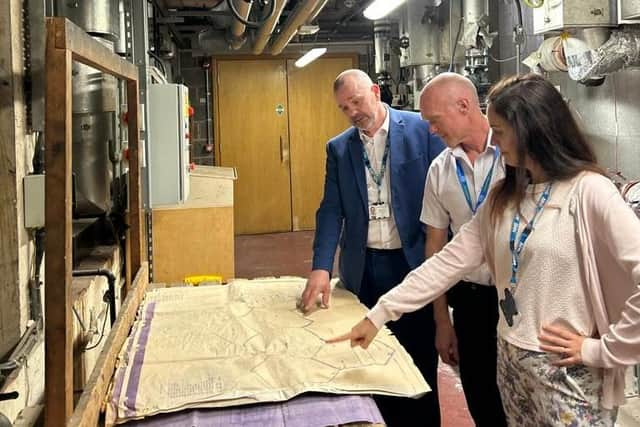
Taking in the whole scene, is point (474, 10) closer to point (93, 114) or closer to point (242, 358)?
point (93, 114)

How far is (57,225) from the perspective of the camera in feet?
3.21

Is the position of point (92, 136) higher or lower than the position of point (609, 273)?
higher

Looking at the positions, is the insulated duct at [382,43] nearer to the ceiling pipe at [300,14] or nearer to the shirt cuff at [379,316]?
the ceiling pipe at [300,14]

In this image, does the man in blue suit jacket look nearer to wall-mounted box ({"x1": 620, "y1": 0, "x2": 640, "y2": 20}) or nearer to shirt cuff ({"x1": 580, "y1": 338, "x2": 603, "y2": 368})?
shirt cuff ({"x1": 580, "y1": 338, "x2": 603, "y2": 368})

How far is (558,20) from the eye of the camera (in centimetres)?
289

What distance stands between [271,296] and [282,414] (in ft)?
2.42

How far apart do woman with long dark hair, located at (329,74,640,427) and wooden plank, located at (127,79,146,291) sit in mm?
885

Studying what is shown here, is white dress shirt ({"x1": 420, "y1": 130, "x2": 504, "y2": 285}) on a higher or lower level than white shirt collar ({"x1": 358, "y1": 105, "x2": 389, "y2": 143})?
lower

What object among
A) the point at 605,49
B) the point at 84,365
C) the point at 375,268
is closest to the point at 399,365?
the point at 375,268

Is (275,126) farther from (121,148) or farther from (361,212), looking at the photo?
(361,212)

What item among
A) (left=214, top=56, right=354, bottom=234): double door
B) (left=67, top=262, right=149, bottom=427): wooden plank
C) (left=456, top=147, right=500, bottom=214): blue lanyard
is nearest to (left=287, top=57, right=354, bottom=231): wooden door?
(left=214, top=56, right=354, bottom=234): double door

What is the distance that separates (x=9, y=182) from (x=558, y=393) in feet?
4.35

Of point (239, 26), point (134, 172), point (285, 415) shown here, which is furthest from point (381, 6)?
point (285, 415)

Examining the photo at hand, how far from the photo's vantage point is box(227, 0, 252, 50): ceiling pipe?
3.60 meters
